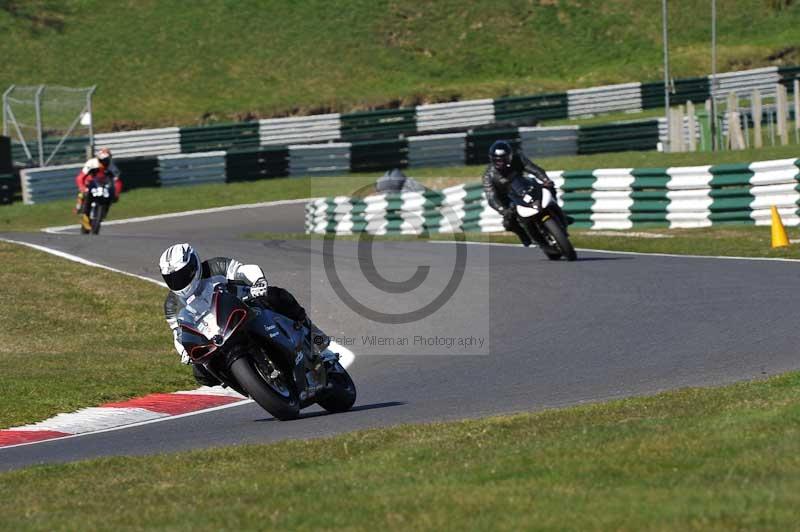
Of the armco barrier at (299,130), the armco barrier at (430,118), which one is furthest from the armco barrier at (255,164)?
the armco barrier at (299,130)

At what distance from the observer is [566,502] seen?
5.85m

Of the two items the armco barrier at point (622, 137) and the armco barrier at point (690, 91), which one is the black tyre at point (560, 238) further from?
the armco barrier at point (690, 91)

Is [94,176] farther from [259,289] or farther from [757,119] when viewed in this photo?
[259,289]

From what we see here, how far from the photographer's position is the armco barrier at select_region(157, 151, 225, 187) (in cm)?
3506

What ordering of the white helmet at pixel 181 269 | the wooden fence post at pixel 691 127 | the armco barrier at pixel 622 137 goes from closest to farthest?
the white helmet at pixel 181 269
the wooden fence post at pixel 691 127
the armco barrier at pixel 622 137

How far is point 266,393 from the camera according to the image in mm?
9344

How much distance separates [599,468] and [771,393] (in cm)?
229

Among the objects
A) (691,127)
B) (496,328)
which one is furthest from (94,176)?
(496,328)

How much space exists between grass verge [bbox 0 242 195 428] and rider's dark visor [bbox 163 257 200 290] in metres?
2.23

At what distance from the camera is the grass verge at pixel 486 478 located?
224 inches

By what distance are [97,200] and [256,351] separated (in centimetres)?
1594

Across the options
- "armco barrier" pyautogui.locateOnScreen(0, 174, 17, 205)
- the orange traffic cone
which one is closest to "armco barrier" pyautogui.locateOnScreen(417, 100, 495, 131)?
"armco barrier" pyautogui.locateOnScreen(0, 174, 17, 205)

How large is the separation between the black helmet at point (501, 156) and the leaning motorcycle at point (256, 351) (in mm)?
7787

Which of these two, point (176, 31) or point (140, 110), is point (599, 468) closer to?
point (140, 110)
